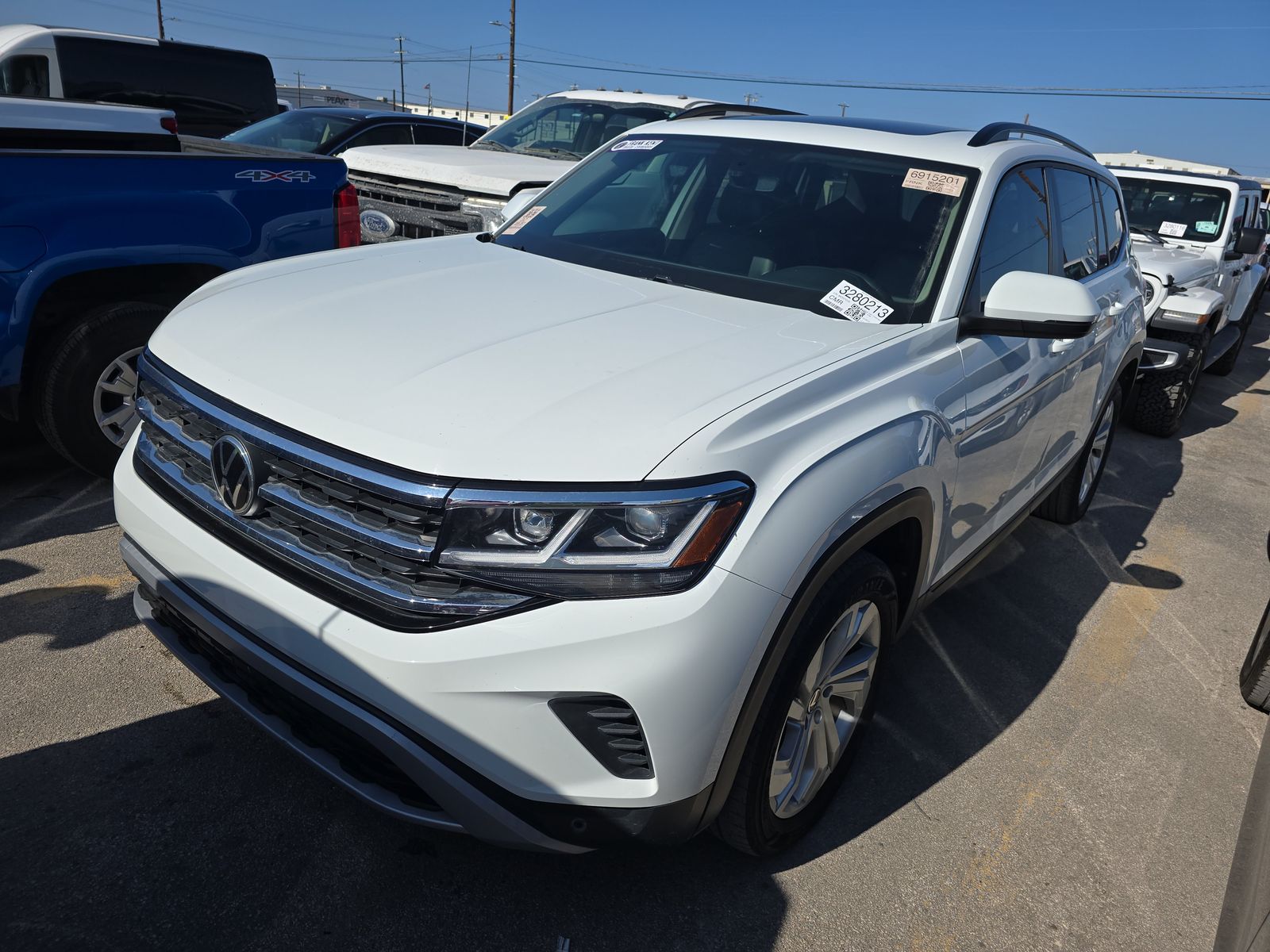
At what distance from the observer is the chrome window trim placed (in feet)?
6.10

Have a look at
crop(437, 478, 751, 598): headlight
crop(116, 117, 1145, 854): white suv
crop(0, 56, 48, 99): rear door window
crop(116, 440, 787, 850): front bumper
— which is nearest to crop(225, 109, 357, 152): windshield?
crop(0, 56, 48, 99): rear door window

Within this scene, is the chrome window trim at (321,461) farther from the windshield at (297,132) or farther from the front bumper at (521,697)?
the windshield at (297,132)

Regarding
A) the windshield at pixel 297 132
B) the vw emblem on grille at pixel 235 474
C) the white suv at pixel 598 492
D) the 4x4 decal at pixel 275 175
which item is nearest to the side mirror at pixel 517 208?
the white suv at pixel 598 492

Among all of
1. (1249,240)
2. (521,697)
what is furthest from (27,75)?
(1249,240)

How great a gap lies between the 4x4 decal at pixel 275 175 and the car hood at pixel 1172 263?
5960mm

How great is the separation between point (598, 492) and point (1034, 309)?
1.63 m

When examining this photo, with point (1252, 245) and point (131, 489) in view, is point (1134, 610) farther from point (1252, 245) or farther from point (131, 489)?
point (1252, 245)

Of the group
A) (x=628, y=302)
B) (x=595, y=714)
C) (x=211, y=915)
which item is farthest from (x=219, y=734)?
(x=628, y=302)

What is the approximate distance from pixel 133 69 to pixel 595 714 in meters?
10.7

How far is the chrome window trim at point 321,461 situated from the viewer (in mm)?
1858

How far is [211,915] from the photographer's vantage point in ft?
7.12

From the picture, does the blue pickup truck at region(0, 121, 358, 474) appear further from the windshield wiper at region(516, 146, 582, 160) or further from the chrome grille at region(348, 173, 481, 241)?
the windshield wiper at region(516, 146, 582, 160)

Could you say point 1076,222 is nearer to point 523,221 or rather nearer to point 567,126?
point 523,221

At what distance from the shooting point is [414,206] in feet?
22.6
